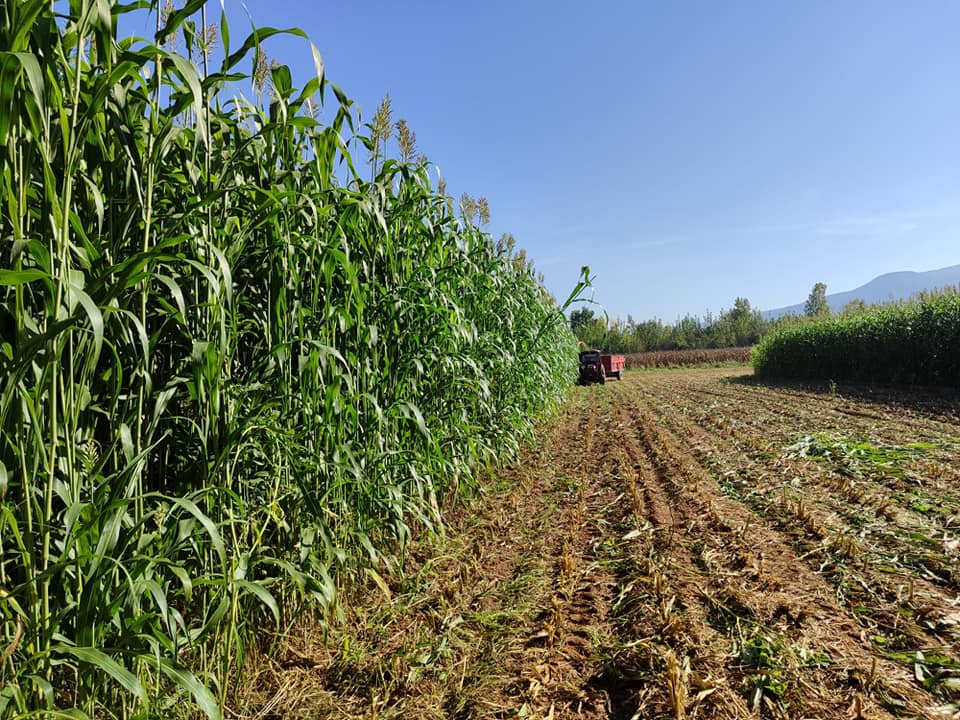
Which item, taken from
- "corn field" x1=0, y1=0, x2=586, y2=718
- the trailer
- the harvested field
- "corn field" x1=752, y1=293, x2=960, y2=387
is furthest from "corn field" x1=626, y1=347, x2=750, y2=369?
"corn field" x1=0, y1=0, x2=586, y2=718

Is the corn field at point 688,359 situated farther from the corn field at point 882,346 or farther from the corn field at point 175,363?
the corn field at point 175,363

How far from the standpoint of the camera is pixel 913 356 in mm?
13430

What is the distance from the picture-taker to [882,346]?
14.6 m

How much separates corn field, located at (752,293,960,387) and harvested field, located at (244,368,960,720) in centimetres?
1044

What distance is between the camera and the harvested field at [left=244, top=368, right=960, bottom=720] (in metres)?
1.80

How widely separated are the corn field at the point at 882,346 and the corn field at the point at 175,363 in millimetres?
15307

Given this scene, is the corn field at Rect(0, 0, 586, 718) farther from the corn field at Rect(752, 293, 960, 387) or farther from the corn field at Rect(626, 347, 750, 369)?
the corn field at Rect(626, 347, 750, 369)

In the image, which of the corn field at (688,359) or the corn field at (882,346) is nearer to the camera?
the corn field at (882,346)

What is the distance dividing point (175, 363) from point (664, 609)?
7.90 ft

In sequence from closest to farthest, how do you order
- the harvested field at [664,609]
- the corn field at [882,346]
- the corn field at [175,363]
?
the corn field at [175,363] → the harvested field at [664,609] → the corn field at [882,346]

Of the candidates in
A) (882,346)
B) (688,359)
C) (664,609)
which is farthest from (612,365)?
(664,609)

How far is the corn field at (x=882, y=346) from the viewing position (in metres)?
12.4

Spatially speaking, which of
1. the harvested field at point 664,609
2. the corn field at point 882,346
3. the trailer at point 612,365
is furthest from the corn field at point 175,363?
the trailer at point 612,365

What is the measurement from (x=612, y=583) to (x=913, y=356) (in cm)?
1555
